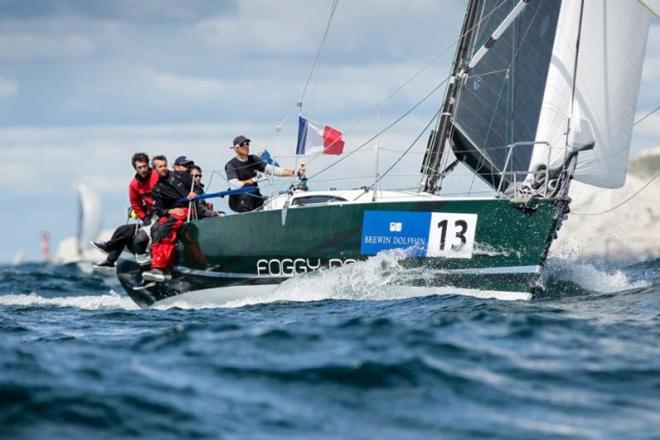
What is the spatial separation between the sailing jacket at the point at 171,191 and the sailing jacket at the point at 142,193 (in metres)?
0.18

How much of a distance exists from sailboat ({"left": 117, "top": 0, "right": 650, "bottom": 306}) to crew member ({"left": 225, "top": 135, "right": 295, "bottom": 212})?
0.50 metres

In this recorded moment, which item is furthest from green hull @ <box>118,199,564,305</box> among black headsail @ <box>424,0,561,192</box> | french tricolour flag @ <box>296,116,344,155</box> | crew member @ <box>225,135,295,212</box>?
black headsail @ <box>424,0,561,192</box>

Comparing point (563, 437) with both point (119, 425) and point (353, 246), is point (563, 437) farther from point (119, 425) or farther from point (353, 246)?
point (353, 246)

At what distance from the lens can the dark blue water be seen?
568 centimetres

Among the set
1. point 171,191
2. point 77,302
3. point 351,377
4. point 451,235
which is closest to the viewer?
point 351,377

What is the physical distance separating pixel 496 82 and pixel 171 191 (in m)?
4.03

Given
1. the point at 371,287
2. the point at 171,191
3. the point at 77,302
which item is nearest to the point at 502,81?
the point at 371,287

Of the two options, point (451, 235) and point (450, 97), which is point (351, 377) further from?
point (450, 97)

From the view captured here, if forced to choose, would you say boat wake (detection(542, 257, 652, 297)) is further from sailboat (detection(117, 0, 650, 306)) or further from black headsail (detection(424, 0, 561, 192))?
black headsail (detection(424, 0, 561, 192))

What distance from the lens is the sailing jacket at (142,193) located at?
13.5 metres

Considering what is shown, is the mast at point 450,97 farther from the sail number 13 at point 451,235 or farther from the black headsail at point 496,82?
the sail number 13 at point 451,235

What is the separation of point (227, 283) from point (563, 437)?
8.05 metres

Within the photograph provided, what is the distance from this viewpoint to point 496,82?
1358 cm

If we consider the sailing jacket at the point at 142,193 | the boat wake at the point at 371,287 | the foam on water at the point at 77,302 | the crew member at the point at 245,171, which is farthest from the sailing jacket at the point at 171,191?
the foam on water at the point at 77,302
